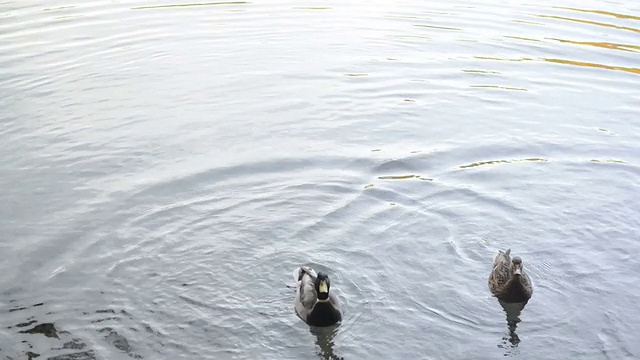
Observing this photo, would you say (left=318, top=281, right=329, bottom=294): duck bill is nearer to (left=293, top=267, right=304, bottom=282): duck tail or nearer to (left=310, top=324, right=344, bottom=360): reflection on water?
(left=310, top=324, right=344, bottom=360): reflection on water

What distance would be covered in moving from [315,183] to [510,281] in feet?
13.7

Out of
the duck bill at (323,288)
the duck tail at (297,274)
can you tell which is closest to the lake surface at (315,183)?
A: the duck tail at (297,274)

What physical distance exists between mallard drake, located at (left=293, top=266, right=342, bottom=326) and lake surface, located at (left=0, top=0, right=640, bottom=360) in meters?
0.18

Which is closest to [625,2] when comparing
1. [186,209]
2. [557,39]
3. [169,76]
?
[557,39]

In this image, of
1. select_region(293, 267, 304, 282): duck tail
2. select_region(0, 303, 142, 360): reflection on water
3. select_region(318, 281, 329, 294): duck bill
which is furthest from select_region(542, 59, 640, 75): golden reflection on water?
select_region(0, 303, 142, 360): reflection on water

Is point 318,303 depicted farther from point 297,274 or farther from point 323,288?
point 297,274

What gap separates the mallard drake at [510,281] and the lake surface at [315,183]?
0.59 feet

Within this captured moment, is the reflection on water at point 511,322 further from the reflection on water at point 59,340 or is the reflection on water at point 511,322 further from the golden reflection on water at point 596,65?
the golden reflection on water at point 596,65

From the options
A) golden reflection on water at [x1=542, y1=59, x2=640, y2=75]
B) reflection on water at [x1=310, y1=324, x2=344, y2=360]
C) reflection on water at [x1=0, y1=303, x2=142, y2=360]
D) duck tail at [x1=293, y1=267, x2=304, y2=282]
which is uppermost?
reflection on water at [x1=0, y1=303, x2=142, y2=360]

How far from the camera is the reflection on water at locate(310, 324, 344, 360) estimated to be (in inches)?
Result: 388

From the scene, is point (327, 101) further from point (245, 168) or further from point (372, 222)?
point (372, 222)

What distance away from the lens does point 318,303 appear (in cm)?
1016

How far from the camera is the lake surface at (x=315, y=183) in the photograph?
10.3 m

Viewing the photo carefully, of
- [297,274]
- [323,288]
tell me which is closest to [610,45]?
[297,274]
